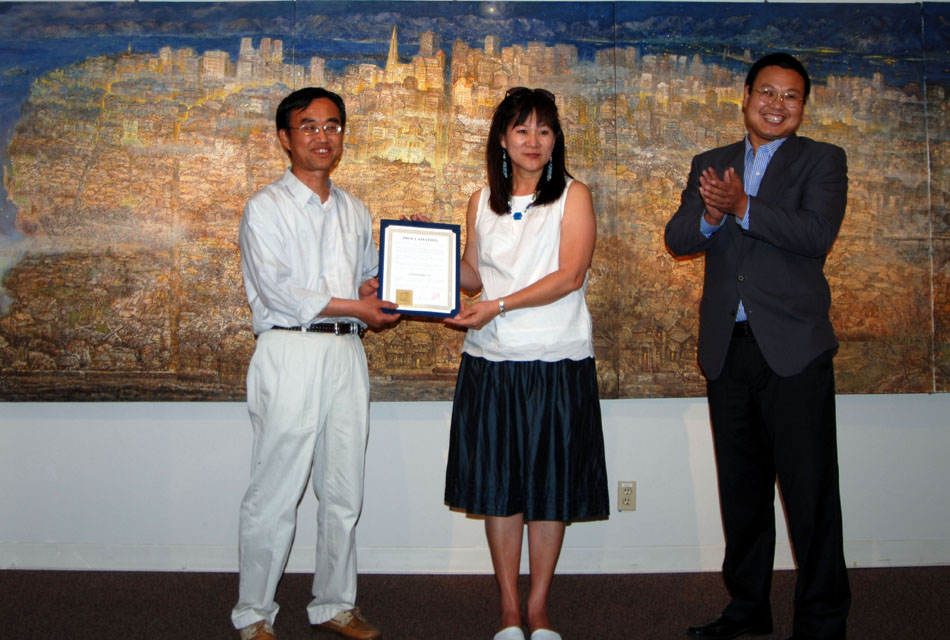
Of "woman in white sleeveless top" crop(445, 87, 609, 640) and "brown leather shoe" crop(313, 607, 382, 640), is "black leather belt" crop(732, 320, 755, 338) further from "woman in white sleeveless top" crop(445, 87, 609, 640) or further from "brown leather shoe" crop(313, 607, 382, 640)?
"brown leather shoe" crop(313, 607, 382, 640)

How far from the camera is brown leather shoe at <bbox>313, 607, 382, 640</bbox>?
8.91ft

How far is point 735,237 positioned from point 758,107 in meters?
0.45

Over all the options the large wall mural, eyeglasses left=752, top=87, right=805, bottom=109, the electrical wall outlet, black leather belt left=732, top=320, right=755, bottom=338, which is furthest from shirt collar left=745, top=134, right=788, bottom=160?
the electrical wall outlet

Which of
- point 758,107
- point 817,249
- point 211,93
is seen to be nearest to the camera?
point 817,249

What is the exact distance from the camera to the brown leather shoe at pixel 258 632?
2607 millimetres

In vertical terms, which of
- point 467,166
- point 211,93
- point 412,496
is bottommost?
point 412,496

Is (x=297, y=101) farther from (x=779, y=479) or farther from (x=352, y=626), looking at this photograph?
(x=779, y=479)

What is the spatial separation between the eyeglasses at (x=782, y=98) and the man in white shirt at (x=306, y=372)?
4.82 feet

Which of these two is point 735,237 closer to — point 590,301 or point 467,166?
point 590,301

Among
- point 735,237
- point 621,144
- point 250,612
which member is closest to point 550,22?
point 621,144

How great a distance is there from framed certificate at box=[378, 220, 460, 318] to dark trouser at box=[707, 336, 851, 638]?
3.32ft

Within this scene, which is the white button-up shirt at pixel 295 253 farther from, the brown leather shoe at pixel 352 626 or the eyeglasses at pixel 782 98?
the eyeglasses at pixel 782 98

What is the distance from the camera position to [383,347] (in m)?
3.43

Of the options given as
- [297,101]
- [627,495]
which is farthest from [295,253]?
[627,495]
